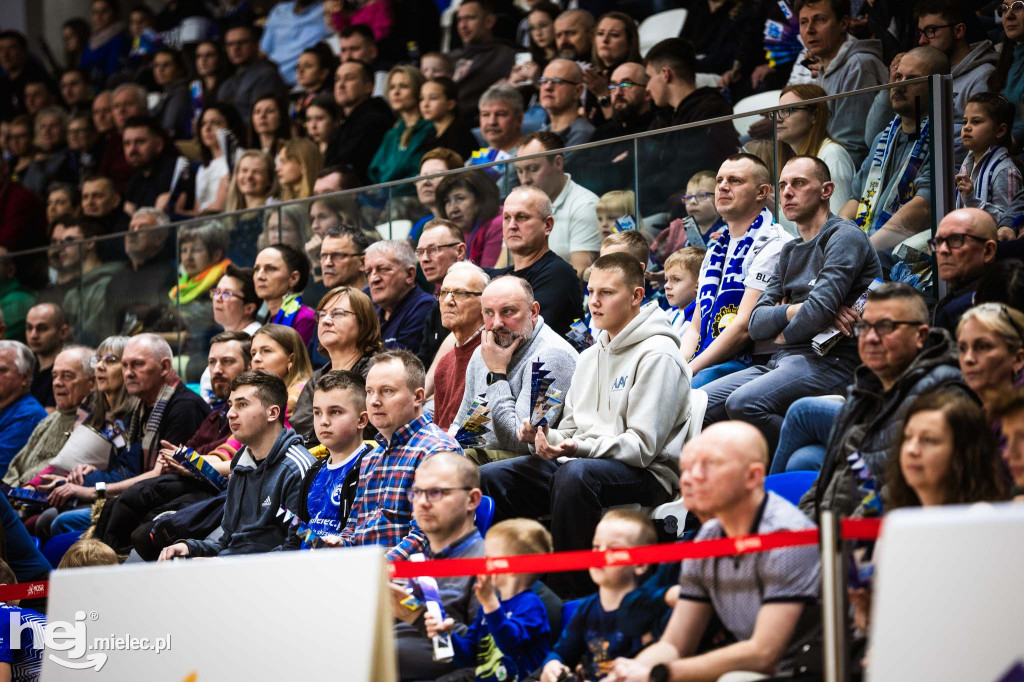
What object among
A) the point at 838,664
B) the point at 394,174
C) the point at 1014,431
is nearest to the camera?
the point at 838,664

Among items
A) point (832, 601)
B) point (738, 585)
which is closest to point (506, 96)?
point (738, 585)

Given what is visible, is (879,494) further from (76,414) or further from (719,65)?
(76,414)

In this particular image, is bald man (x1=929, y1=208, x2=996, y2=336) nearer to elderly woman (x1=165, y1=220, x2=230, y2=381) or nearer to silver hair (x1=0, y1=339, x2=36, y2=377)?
elderly woman (x1=165, y1=220, x2=230, y2=381)

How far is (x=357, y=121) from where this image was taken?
25.6 feet

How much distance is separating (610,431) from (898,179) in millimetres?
1413

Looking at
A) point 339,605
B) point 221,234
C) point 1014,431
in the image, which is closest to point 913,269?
point 1014,431

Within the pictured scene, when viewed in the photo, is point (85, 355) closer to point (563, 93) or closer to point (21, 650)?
point (21, 650)

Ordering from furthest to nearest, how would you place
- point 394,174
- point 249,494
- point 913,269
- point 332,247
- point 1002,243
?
point 394,174 → point 332,247 → point 249,494 → point 913,269 → point 1002,243

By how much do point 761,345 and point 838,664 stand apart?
191 cm

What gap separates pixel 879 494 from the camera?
3.37 m

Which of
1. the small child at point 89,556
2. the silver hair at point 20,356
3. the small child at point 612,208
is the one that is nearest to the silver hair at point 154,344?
the silver hair at point 20,356

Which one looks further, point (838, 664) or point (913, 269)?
point (913, 269)

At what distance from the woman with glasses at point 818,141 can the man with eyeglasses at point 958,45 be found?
0.67 m

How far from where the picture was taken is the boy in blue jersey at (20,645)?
13.7 ft
